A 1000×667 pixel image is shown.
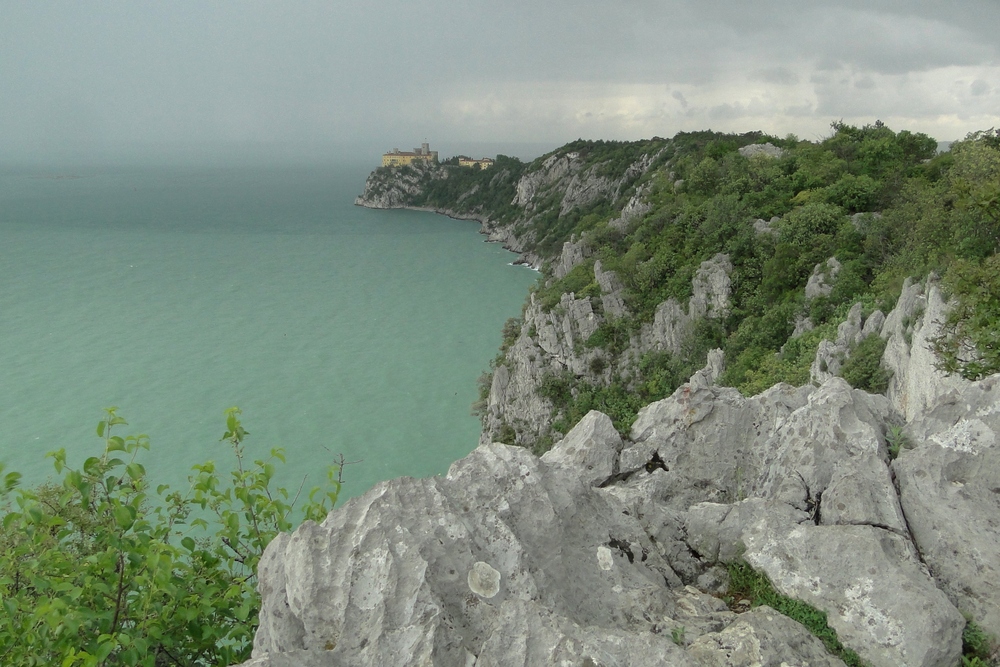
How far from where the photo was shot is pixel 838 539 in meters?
3.85

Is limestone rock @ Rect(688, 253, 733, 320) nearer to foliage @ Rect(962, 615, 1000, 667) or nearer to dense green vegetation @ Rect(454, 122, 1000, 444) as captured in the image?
dense green vegetation @ Rect(454, 122, 1000, 444)

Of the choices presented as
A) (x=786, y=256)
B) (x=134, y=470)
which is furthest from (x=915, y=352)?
(x=786, y=256)

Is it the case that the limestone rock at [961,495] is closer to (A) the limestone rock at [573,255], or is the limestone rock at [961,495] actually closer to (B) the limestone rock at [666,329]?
(B) the limestone rock at [666,329]

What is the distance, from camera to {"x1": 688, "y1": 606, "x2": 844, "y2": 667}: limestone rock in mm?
3055

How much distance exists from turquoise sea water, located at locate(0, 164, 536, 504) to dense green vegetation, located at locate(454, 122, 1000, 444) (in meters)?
8.32

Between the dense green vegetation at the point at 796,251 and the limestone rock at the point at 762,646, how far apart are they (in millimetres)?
5115

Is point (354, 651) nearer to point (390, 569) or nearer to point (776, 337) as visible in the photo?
point (390, 569)

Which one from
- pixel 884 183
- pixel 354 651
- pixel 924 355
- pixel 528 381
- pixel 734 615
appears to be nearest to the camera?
pixel 354 651

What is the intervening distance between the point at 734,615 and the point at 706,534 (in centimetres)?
87

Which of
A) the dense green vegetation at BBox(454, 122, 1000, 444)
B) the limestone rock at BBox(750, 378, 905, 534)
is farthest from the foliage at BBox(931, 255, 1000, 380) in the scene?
the limestone rock at BBox(750, 378, 905, 534)

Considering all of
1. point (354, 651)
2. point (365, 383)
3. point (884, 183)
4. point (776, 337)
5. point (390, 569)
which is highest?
point (884, 183)

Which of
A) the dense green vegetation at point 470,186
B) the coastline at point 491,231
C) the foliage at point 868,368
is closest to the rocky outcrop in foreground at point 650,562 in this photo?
the foliage at point 868,368

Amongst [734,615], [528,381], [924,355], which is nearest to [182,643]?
[734,615]

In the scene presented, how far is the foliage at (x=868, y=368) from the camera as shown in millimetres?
10391
